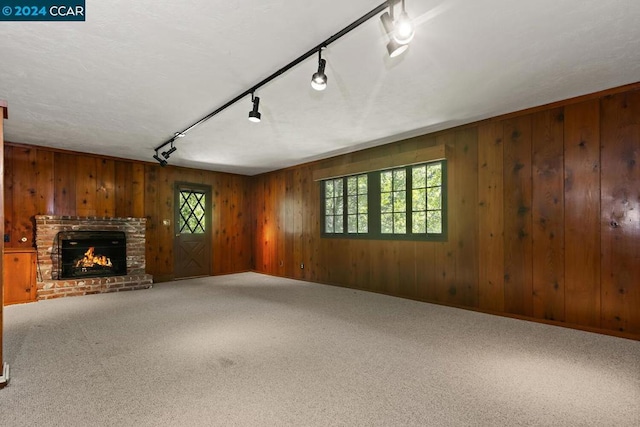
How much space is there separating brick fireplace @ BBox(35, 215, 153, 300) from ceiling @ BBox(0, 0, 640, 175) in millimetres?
1596

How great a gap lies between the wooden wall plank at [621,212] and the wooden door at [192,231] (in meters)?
6.81

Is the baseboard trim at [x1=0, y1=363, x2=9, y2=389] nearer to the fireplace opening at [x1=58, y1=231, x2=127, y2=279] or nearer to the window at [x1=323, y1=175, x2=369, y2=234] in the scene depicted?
the fireplace opening at [x1=58, y1=231, x2=127, y2=279]

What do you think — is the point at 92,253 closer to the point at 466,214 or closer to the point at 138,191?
the point at 138,191

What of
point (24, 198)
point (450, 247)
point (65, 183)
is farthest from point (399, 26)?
point (24, 198)

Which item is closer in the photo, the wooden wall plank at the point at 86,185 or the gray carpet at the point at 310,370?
the gray carpet at the point at 310,370

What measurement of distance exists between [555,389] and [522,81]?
260 centimetres

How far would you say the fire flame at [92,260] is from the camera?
533 centimetres

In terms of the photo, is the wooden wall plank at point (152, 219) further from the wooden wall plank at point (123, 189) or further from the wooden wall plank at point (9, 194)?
the wooden wall plank at point (9, 194)

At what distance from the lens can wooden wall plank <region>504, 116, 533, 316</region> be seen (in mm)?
3578

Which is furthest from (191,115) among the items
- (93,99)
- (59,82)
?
(59,82)

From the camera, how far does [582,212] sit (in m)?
3.24

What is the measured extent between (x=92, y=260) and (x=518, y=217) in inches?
264

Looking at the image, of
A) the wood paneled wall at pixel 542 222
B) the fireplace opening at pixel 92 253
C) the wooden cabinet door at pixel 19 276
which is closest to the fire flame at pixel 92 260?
the fireplace opening at pixel 92 253

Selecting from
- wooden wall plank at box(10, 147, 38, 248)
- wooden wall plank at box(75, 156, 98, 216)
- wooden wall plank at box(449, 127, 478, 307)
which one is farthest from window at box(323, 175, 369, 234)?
wooden wall plank at box(10, 147, 38, 248)
